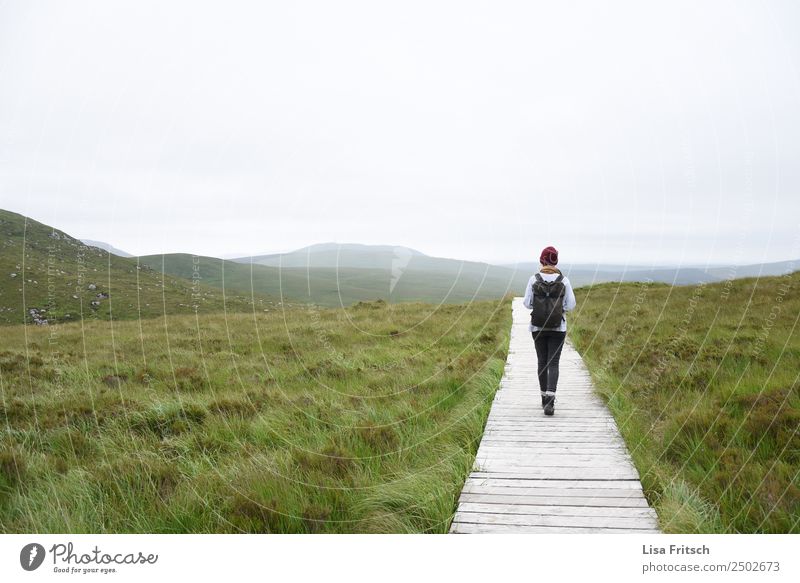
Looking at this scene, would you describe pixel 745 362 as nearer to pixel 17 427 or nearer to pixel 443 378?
pixel 443 378

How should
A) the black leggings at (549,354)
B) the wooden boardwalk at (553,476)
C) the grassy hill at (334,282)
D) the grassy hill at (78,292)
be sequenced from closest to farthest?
the wooden boardwalk at (553,476) → the black leggings at (549,354) → the grassy hill at (78,292) → the grassy hill at (334,282)

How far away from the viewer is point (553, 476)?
4.45 meters

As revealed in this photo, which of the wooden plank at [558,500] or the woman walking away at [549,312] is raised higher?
the woman walking away at [549,312]

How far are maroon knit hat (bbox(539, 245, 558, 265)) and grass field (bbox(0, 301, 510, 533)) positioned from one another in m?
2.30

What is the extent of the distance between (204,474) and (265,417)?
175 cm

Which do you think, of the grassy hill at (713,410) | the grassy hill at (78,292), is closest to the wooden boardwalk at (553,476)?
the grassy hill at (713,410)

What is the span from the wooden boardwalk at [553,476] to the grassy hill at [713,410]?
0.23m

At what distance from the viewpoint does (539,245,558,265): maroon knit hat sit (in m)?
6.44

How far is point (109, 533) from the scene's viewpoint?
3.68 m

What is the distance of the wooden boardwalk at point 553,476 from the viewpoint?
366 centimetres

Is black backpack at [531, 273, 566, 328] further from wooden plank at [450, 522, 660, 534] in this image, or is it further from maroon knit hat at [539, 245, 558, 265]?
wooden plank at [450, 522, 660, 534]

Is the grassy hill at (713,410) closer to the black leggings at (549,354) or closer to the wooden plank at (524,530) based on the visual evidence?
the wooden plank at (524,530)

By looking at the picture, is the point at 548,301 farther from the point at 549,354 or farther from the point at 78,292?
the point at 78,292

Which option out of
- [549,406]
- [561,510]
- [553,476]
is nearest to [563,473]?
[553,476]
